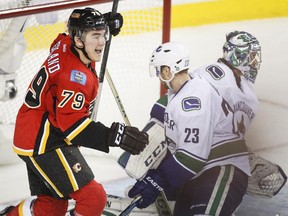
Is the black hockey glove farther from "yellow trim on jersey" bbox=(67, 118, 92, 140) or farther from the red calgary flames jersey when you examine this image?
"yellow trim on jersey" bbox=(67, 118, 92, 140)

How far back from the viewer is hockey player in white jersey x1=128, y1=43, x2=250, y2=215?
2.84m

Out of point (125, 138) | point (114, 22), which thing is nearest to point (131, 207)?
point (125, 138)

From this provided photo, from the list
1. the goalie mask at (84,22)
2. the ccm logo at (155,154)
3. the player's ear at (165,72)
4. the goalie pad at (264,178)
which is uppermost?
the goalie mask at (84,22)

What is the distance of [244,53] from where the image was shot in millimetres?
2922

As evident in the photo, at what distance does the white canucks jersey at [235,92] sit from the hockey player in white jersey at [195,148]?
0.02 meters

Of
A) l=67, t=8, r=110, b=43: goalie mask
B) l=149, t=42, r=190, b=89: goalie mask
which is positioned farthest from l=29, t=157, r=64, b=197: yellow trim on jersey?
l=149, t=42, r=190, b=89: goalie mask

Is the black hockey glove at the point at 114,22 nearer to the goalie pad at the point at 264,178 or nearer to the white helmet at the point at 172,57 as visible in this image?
the white helmet at the point at 172,57

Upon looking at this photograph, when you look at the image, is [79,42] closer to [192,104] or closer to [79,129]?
[79,129]

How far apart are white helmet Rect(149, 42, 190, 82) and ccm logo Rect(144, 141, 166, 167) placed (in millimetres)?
248

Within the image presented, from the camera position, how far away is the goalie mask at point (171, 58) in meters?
2.86

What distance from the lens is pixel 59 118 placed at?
257 centimetres

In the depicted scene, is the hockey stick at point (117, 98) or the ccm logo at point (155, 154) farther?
the hockey stick at point (117, 98)

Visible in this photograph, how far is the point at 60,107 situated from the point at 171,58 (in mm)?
488

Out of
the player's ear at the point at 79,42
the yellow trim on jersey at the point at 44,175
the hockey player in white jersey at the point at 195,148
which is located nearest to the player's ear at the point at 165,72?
the hockey player in white jersey at the point at 195,148
